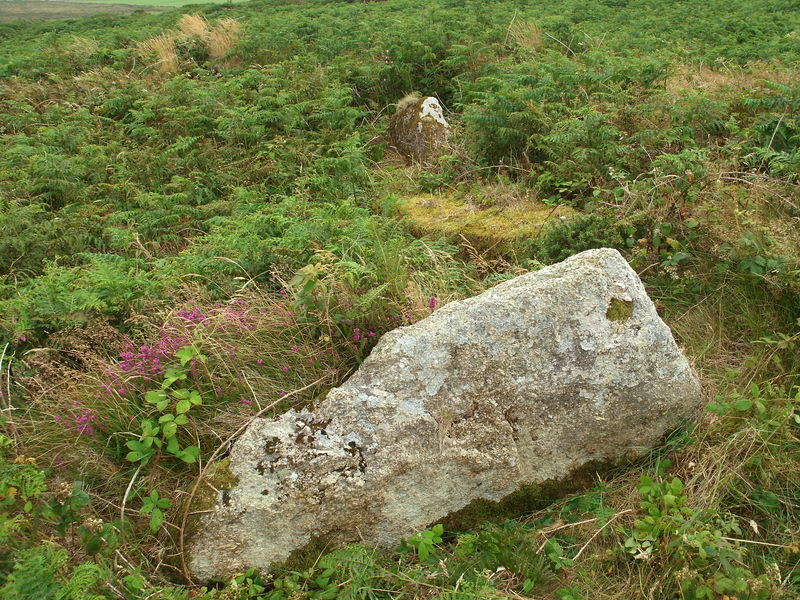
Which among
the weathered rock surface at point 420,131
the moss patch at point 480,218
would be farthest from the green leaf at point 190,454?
the weathered rock surface at point 420,131

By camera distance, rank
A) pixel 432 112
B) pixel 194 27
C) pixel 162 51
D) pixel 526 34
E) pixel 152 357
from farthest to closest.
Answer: pixel 194 27, pixel 162 51, pixel 526 34, pixel 432 112, pixel 152 357

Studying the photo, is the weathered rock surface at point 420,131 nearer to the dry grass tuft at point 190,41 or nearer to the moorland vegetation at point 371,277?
the moorland vegetation at point 371,277

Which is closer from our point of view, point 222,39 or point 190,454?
point 190,454

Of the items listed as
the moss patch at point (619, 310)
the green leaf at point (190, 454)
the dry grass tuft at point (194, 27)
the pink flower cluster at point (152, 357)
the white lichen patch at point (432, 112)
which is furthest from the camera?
the dry grass tuft at point (194, 27)

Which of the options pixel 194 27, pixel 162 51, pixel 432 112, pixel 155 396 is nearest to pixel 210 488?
pixel 155 396

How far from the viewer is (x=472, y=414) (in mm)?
3117

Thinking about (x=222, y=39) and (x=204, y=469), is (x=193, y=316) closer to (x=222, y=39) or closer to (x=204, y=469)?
(x=204, y=469)

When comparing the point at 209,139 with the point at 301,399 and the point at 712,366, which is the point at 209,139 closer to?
the point at 301,399

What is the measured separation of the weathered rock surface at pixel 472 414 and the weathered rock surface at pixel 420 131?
469cm

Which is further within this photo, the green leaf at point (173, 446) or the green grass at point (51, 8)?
the green grass at point (51, 8)

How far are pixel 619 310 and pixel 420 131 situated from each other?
17.0ft

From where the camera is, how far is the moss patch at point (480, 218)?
534 cm

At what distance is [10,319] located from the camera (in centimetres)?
426

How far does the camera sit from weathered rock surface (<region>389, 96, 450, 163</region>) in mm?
7605
